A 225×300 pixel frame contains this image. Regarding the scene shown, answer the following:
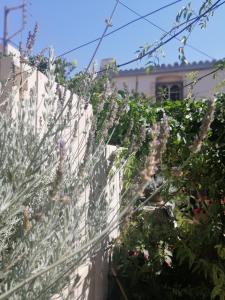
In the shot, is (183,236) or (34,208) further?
(183,236)

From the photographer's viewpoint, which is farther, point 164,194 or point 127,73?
point 127,73

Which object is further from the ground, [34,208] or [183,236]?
[34,208]

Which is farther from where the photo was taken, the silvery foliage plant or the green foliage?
the green foliage

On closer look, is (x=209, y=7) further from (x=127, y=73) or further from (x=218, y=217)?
(x=127, y=73)

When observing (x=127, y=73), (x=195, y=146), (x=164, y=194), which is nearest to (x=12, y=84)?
(x=195, y=146)

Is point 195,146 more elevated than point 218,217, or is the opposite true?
point 195,146

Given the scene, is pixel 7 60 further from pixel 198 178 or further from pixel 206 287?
pixel 206 287

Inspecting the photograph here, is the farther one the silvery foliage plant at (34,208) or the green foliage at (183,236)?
the green foliage at (183,236)

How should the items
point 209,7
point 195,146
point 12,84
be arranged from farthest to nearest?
point 209,7
point 12,84
point 195,146

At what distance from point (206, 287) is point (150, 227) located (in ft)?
2.04

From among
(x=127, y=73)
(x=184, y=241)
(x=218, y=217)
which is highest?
(x=127, y=73)

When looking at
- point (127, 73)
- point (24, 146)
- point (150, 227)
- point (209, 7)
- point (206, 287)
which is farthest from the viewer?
point (127, 73)

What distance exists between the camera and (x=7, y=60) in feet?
6.64

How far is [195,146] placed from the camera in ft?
3.55
